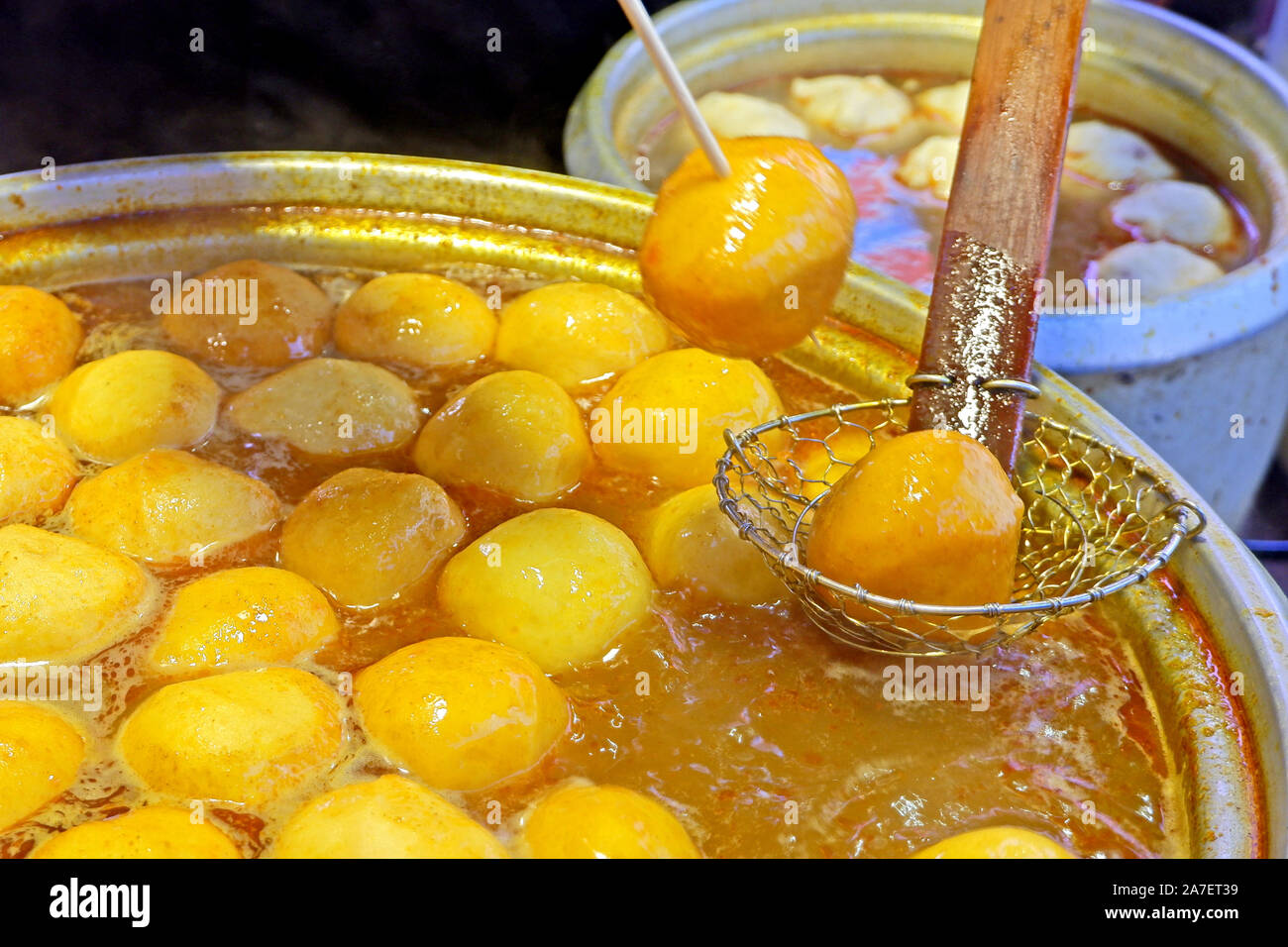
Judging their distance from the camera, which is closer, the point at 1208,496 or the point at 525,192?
the point at 525,192

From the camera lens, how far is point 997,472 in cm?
165

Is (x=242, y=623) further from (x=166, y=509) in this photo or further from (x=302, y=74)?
(x=302, y=74)

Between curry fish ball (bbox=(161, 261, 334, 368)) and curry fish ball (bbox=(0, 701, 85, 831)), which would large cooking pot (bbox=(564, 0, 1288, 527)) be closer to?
curry fish ball (bbox=(161, 261, 334, 368))

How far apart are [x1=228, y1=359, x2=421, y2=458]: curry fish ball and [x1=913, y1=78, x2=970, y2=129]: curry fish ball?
2.61m

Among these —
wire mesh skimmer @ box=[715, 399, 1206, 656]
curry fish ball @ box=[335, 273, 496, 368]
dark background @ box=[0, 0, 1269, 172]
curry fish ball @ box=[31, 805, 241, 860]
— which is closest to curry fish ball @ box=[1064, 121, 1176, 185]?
dark background @ box=[0, 0, 1269, 172]

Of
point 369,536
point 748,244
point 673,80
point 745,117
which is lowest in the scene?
point 369,536

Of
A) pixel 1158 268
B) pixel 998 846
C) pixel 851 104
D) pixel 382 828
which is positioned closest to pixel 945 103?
pixel 851 104

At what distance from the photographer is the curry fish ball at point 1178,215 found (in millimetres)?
3430

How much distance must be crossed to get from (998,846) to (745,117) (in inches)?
113

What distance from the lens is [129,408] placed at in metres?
2.10

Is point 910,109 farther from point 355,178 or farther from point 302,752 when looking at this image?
point 302,752

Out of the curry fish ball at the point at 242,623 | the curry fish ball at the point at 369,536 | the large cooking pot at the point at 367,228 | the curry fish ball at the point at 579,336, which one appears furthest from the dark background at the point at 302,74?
the curry fish ball at the point at 242,623

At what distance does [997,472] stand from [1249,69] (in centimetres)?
260
